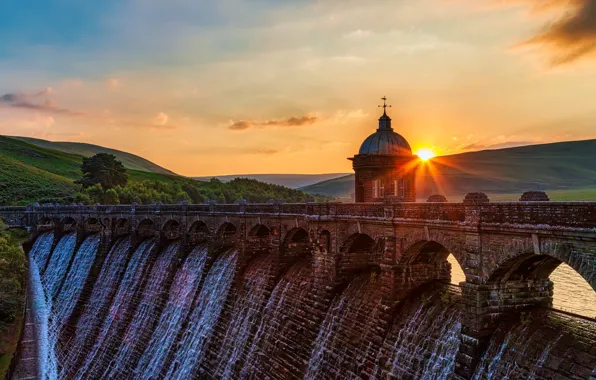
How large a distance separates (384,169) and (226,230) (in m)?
17.0

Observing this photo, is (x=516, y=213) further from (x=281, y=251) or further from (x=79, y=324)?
(x=79, y=324)

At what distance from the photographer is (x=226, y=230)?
162ft

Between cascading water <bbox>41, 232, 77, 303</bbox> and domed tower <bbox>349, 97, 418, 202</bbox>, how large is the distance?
4693 centimetres

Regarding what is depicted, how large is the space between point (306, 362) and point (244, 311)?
378 inches

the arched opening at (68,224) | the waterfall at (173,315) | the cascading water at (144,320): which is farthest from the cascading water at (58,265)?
the waterfall at (173,315)

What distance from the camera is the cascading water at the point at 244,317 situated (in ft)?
110

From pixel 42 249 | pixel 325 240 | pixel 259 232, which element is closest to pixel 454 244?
pixel 325 240

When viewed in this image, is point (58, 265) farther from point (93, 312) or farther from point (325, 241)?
point (325, 241)

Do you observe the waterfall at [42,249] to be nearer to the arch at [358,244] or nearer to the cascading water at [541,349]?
the arch at [358,244]

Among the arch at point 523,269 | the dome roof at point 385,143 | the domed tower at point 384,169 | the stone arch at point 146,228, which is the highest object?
the dome roof at point 385,143

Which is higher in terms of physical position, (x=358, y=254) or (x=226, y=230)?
(x=358, y=254)

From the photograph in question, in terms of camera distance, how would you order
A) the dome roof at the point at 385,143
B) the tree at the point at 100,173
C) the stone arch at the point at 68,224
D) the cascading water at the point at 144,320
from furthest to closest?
the tree at the point at 100,173
the stone arch at the point at 68,224
the dome roof at the point at 385,143
the cascading water at the point at 144,320

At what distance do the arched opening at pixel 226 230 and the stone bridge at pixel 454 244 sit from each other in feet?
10.3

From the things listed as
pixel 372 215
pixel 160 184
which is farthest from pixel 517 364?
pixel 160 184
